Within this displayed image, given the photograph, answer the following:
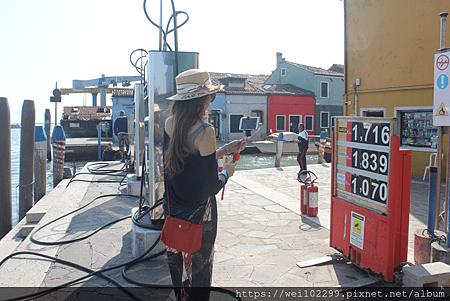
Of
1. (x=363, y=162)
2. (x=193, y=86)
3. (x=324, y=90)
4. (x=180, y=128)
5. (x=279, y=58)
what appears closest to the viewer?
(x=180, y=128)

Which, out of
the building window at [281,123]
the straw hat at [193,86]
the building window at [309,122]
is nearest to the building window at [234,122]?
the building window at [281,123]

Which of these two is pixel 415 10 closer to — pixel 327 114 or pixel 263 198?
pixel 263 198

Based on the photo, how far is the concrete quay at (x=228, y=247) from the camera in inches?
130

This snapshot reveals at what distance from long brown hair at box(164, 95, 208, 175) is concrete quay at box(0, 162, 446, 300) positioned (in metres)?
1.44

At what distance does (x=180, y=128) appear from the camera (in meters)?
2.15

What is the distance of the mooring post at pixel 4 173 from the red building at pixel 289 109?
24745mm

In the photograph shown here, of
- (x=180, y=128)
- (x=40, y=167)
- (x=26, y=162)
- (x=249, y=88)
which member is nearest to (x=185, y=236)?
(x=180, y=128)

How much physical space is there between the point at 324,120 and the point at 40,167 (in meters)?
28.5

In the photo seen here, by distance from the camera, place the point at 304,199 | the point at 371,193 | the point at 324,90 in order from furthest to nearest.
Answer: the point at 324,90
the point at 304,199
the point at 371,193

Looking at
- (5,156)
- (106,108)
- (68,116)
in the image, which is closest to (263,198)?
(5,156)

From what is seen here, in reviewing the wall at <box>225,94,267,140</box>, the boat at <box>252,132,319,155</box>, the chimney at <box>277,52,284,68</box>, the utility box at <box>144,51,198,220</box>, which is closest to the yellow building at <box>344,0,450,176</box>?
the utility box at <box>144,51,198,220</box>

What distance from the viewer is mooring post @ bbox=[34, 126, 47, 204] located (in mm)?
8844

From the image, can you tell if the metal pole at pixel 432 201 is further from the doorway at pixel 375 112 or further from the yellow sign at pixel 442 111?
the doorway at pixel 375 112

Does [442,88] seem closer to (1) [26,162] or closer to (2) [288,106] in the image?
(1) [26,162]
